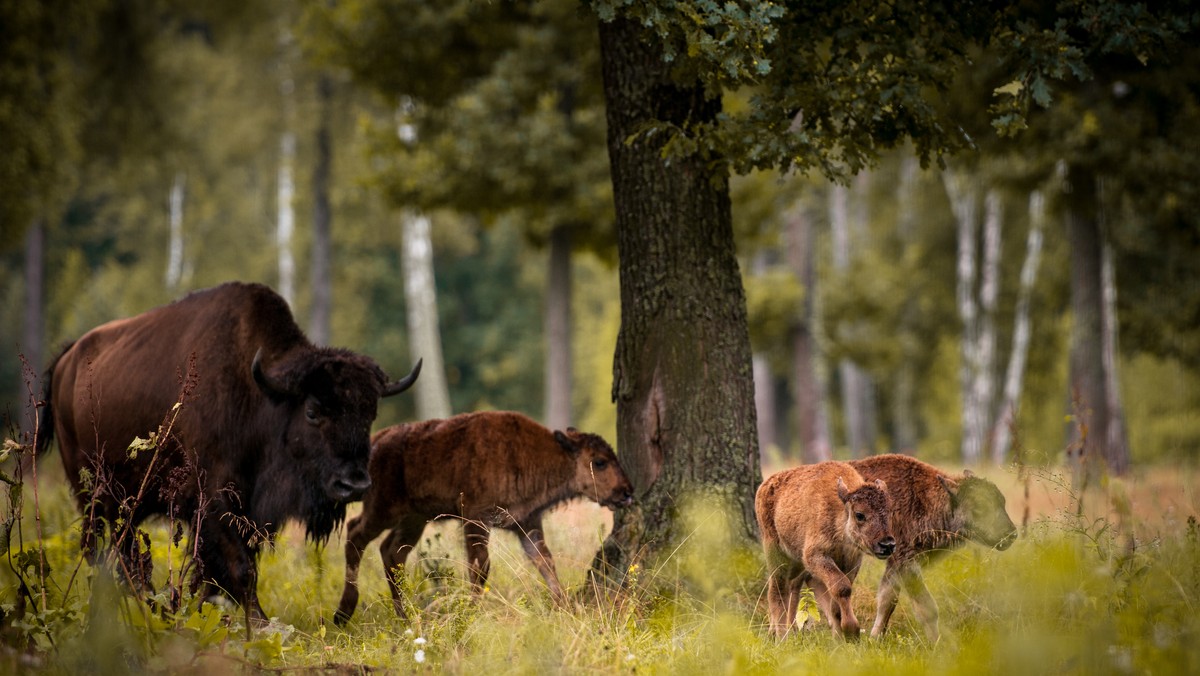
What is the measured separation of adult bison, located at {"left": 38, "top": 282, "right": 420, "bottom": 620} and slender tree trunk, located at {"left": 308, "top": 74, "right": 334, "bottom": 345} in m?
16.4

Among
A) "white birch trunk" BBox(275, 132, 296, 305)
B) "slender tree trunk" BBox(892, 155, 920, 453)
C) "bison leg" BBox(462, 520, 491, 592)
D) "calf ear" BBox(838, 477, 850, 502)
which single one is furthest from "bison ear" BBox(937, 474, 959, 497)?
"white birch trunk" BBox(275, 132, 296, 305)

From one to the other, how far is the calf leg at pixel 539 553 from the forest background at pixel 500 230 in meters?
2.73

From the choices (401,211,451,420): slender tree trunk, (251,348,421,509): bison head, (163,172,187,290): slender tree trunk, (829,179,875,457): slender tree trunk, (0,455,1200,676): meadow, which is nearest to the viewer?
(0,455,1200,676): meadow

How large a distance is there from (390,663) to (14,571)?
1651 mm

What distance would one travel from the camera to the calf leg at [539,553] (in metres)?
5.36

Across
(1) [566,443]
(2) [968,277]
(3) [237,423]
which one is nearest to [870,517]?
(1) [566,443]

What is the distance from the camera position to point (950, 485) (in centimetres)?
515

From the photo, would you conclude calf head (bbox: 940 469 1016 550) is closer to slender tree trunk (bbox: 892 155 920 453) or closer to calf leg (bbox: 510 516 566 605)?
calf leg (bbox: 510 516 566 605)

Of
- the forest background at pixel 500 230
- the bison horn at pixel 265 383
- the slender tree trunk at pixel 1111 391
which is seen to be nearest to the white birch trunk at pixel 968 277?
the forest background at pixel 500 230

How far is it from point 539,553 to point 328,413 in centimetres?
156

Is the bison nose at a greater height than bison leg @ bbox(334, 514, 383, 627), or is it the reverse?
the bison nose

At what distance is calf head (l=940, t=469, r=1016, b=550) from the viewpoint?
4965 millimetres

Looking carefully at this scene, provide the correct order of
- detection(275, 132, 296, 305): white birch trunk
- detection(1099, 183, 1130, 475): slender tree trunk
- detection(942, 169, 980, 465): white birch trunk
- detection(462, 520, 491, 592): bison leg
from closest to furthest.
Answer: detection(462, 520, 491, 592): bison leg → detection(1099, 183, 1130, 475): slender tree trunk → detection(942, 169, 980, 465): white birch trunk → detection(275, 132, 296, 305): white birch trunk

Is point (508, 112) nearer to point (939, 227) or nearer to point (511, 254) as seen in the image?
point (939, 227)
